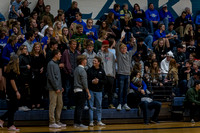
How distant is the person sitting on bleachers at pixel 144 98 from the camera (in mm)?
11305

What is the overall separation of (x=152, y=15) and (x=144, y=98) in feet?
25.1

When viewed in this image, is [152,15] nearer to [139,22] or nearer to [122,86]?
[139,22]

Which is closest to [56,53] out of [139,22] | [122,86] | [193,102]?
[122,86]

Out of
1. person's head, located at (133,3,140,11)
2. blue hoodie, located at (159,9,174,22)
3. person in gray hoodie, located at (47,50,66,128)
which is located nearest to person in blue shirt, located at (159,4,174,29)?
blue hoodie, located at (159,9,174,22)

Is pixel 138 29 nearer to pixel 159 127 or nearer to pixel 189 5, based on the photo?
pixel 189 5

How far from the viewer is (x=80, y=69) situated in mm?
10219

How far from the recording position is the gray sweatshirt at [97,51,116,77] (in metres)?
11.3

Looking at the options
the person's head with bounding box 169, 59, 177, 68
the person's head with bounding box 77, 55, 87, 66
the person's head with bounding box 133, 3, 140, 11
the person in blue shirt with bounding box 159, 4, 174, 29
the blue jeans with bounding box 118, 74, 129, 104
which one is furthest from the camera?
the person in blue shirt with bounding box 159, 4, 174, 29

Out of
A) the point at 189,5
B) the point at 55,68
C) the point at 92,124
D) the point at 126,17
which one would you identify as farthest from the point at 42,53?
the point at 189,5

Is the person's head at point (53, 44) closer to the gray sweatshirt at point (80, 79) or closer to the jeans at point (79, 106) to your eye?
the gray sweatshirt at point (80, 79)

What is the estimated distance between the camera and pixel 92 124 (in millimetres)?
10555

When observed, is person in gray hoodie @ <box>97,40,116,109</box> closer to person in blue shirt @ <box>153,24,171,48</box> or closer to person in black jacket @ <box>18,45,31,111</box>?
person in black jacket @ <box>18,45,31,111</box>

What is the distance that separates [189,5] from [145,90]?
31.2 feet

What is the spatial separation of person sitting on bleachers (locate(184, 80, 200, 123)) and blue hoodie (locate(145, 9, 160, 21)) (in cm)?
673
